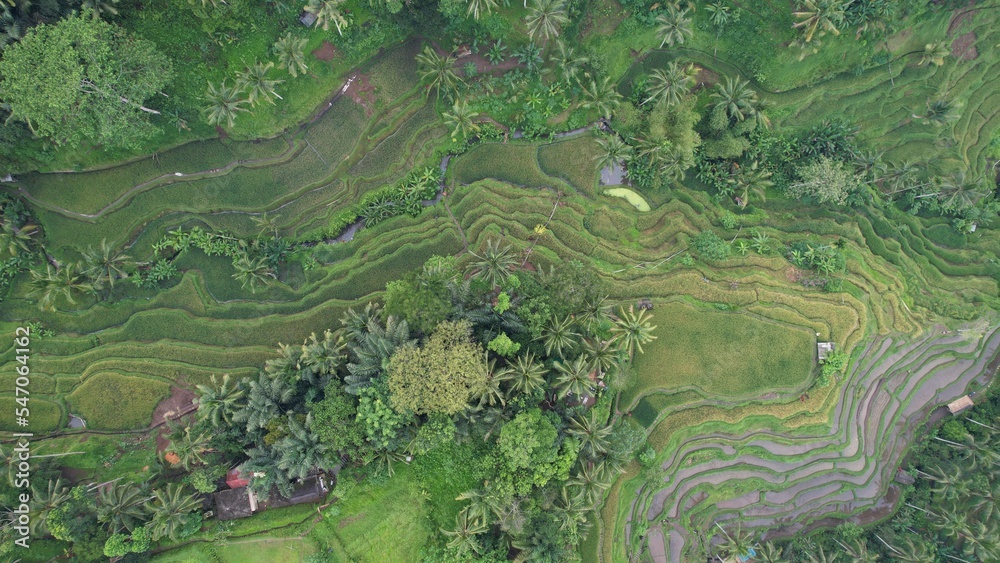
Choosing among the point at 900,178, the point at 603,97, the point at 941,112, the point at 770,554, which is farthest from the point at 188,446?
the point at 941,112

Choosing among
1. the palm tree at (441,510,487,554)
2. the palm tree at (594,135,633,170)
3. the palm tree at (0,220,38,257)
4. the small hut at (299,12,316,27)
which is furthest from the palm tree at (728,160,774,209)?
the palm tree at (0,220,38,257)

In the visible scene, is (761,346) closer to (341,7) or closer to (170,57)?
(341,7)

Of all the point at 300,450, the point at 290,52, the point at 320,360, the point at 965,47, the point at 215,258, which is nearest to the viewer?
the point at 300,450

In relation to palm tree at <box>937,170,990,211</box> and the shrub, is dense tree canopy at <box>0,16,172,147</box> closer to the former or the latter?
the shrub

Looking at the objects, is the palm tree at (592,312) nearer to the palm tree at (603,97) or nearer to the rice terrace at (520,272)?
the rice terrace at (520,272)

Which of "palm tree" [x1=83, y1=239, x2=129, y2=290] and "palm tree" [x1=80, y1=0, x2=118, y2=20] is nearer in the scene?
"palm tree" [x1=80, y1=0, x2=118, y2=20]

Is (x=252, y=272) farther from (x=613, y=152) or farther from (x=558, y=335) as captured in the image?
(x=613, y=152)
